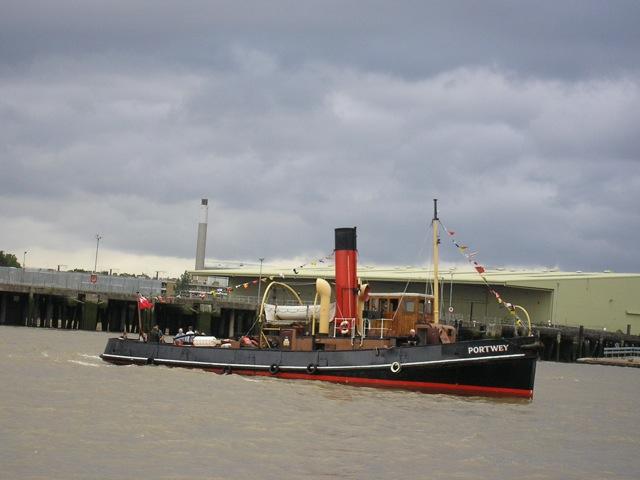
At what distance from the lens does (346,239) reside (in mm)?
39219

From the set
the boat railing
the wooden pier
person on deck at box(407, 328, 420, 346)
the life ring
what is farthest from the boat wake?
the boat railing

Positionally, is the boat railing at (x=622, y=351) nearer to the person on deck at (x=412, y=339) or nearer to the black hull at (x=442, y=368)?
the person on deck at (x=412, y=339)

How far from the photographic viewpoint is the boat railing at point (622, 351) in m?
79.9

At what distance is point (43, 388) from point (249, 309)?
57.7 m

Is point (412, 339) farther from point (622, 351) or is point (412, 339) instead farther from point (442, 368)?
point (622, 351)

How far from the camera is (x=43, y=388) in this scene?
99.1ft

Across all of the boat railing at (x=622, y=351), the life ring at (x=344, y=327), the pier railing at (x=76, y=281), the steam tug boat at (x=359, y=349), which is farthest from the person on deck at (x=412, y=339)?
the pier railing at (x=76, y=281)

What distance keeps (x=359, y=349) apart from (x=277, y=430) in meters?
12.8

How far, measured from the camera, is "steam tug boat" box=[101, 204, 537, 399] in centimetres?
3594

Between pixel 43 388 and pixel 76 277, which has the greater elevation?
pixel 76 277

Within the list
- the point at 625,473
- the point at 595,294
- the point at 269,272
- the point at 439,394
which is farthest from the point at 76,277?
the point at 625,473

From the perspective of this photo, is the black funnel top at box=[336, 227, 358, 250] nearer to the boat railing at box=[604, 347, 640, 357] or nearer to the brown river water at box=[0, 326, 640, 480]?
the brown river water at box=[0, 326, 640, 480]

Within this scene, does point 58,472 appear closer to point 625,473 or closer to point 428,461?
point 428,461

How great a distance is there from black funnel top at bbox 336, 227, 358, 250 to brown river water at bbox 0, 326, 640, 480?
5350mm
